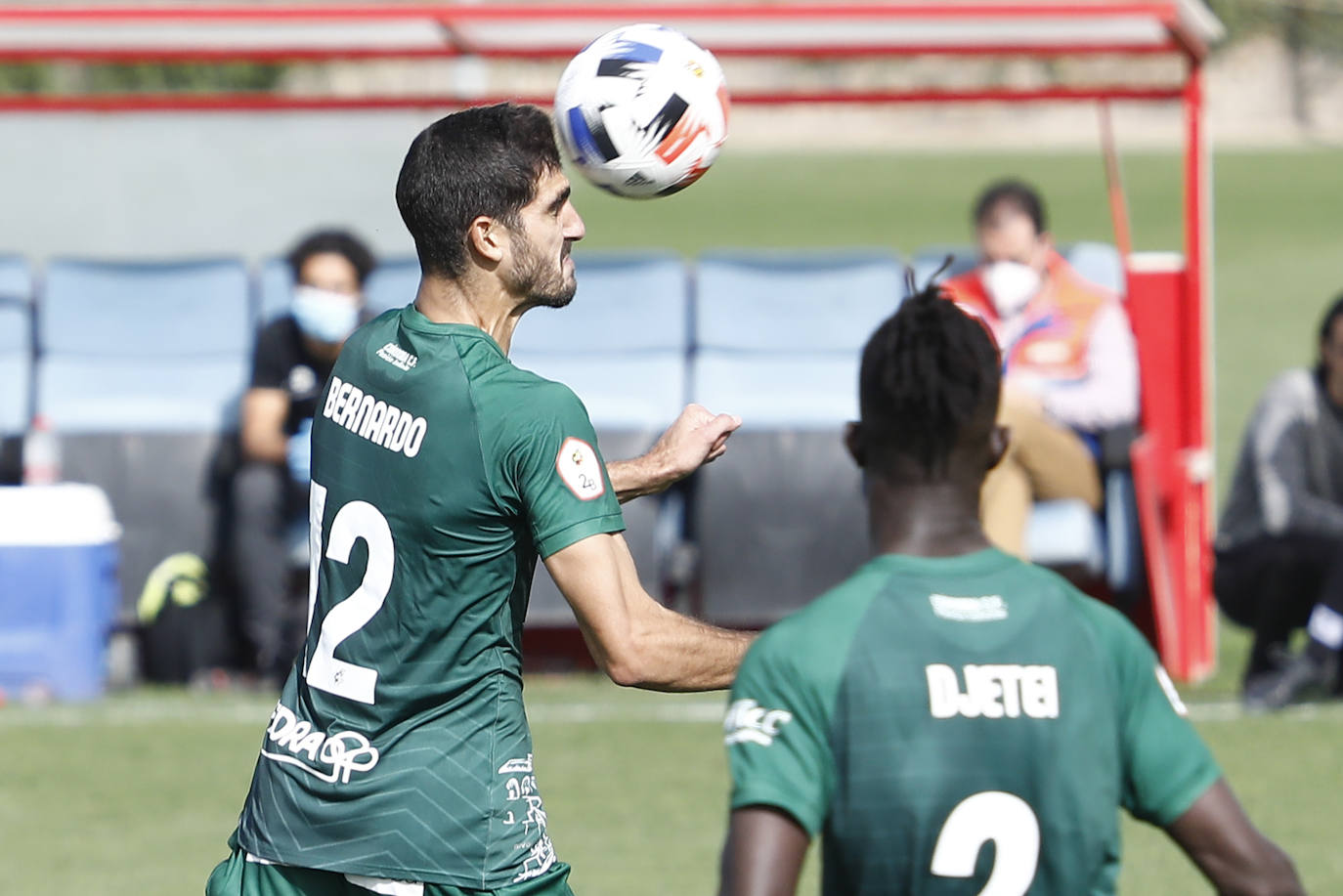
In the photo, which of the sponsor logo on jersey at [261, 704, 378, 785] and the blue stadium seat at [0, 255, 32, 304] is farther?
the blue stadium seat at [0, 255, 32, 304]

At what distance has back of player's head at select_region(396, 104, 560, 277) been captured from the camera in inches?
127

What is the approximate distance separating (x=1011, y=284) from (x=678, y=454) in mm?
5151

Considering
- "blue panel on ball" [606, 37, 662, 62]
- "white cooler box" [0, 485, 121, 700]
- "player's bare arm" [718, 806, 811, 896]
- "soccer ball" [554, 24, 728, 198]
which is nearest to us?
"player's bare arm" [718, 806, 811, 896]

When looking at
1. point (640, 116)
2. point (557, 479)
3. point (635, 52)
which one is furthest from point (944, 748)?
point (635, 52)

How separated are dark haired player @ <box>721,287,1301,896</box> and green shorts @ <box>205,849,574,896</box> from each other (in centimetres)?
74

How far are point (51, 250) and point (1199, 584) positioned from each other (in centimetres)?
615

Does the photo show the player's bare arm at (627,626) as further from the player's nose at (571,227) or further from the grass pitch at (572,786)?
the grass pitch at (572,786)

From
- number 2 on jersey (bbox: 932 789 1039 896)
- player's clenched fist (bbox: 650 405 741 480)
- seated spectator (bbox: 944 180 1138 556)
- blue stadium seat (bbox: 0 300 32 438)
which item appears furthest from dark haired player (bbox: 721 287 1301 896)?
blue stadium seat (bbox: 0 300 32 438)

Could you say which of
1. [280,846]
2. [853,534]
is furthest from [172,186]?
[280,846]

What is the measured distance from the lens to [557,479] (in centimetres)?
307

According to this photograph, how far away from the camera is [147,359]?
9.05 metres

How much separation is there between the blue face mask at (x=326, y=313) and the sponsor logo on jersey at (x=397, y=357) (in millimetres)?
4841

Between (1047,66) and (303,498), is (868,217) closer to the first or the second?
(1047,66)

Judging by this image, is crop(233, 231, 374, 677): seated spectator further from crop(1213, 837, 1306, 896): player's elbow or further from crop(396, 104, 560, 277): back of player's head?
crop(1213, 837, 1306, 896): player's elbow
